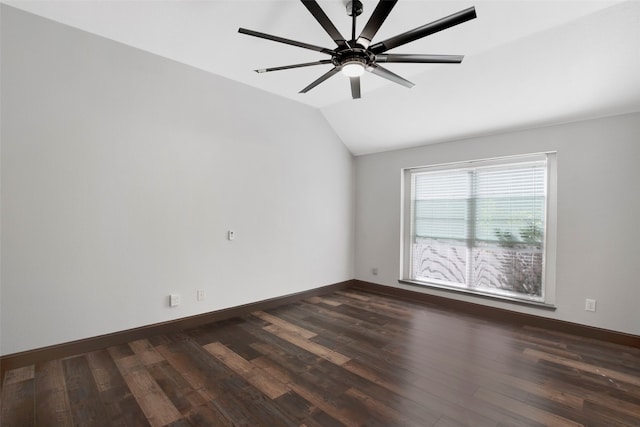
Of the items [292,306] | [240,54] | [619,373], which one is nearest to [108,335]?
[292,306]

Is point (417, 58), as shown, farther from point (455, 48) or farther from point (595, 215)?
point (595, 215)

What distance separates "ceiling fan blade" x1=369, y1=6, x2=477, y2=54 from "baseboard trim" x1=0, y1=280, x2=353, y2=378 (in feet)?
10.7

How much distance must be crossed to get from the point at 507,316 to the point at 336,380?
2664 millimetres

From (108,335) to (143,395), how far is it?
1.08m

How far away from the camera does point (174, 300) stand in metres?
3.29

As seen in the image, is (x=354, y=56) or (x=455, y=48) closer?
(x=354, y=56)

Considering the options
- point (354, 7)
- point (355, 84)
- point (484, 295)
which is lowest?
point (484, 295)

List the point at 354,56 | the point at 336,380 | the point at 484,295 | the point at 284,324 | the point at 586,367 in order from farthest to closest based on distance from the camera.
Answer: the point at 484,295 → the point at 284,324 → the point at 586,367 → the point at 336,380 → the point at 354,56

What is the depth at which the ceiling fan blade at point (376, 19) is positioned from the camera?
1647mm

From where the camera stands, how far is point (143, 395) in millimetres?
2123

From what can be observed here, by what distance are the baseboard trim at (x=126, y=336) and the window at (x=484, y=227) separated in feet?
7.54

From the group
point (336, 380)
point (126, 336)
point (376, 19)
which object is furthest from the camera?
point (126, 336)

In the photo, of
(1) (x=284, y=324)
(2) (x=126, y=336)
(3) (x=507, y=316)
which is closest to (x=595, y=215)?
(3) (x=507, y=316)

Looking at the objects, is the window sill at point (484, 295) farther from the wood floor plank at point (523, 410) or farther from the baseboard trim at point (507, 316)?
the wood floor plank at point (523, 410)
